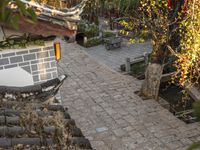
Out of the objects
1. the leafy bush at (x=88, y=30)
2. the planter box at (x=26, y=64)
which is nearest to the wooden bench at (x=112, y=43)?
the leafy bush at (x=88, y=30)

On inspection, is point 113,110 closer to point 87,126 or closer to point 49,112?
point 87,126

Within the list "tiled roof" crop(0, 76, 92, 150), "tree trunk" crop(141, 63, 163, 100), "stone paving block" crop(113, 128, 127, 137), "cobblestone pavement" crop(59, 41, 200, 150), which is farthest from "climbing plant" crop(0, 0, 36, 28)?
"tree trunk" crop(141, 63, 163, 100)

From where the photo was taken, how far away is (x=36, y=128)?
401 centimetres

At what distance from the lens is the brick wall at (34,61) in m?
6.25

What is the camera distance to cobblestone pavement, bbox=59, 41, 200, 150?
30.1ft

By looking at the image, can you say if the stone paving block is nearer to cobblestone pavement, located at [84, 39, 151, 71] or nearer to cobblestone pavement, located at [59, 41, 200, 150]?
cobblestone pavement, located at [59, 41, 200, 150]

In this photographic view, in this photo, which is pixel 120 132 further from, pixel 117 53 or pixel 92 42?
pixel 92 42

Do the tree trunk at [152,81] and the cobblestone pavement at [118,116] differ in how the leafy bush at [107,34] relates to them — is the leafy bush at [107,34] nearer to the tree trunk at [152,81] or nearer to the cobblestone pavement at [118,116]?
the cobblestone pavement at [118,116]

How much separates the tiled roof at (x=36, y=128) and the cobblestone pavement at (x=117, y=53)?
1060 centimetres

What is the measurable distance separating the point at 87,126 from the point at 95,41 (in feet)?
33.2

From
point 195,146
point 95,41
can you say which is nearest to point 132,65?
point 95,41

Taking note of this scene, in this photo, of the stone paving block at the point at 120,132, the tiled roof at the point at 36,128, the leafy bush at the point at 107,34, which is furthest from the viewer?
the leafy bush at the point at 107,34

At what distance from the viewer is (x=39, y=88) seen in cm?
594

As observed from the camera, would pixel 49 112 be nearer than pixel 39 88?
Yes
